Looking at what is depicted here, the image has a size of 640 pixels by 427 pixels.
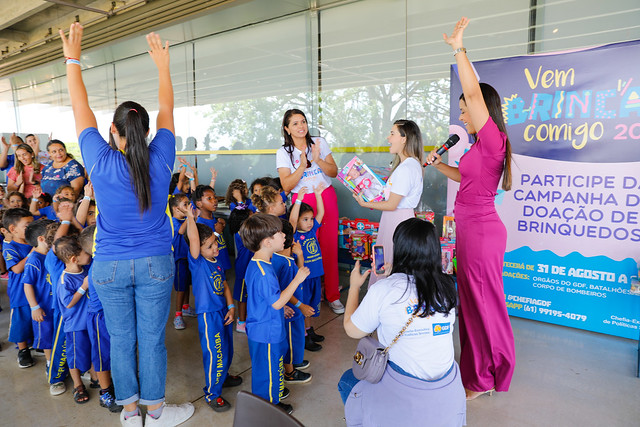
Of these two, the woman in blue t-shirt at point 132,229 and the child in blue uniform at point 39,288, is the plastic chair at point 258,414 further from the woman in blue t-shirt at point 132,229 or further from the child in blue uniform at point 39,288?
the child in blue uniform at point 39,288

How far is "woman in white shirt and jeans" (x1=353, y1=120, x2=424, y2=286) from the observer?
2.79 m

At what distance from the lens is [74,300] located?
2.42 metres

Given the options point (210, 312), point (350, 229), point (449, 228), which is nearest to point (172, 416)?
point (210, 312)

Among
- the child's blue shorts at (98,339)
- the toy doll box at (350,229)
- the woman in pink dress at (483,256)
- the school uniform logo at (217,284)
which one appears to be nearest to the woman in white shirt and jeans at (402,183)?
the woman in pink dress at (483,256)

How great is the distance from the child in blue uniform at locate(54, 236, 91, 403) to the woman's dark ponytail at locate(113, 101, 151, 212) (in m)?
0.84

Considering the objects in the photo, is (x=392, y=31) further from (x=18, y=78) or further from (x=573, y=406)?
(x=18, y=78)

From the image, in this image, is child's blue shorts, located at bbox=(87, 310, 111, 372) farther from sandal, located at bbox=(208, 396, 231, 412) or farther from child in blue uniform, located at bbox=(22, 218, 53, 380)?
sandal, located at bbox=(208, 396, 231, 412)

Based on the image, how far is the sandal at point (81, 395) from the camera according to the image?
8.34ft

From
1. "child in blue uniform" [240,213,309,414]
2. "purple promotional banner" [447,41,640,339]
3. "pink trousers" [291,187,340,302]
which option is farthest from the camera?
"pink trousers" [291,187,340,302]

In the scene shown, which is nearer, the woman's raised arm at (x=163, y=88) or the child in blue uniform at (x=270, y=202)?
the woman's raised arm at (x=163, y=88)

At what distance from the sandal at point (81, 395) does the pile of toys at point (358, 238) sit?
2.48m

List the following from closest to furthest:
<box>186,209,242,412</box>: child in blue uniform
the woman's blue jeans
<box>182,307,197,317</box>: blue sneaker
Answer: the woman's blue jeans → <box>186,209,242,412</box>: child in blue uniform → <box>182,307,197,317</box>: blue sneaker

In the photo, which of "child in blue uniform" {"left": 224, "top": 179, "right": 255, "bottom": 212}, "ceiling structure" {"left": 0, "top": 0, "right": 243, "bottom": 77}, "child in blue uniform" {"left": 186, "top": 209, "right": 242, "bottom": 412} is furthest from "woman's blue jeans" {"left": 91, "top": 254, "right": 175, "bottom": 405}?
"ceiling structure" {"left": 0, "top": 0, "right": 243, "bottom": 77}

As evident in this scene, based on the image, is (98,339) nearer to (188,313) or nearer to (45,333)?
(45,333)
